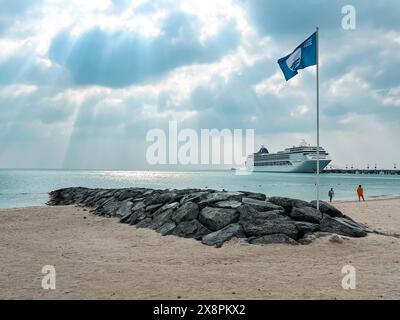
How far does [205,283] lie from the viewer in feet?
25.2

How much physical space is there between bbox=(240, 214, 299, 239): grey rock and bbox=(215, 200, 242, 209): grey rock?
3.61 feet

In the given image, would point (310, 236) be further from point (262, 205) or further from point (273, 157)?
point (273, 157)

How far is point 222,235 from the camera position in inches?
473

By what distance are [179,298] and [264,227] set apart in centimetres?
599

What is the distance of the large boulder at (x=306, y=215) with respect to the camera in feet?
A: 42.3

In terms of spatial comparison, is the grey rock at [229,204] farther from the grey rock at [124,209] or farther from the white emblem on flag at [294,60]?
the grey rock at [124,209]

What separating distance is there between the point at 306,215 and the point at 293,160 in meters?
129

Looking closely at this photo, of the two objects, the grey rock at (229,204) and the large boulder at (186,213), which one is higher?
the grey rock at (229,204)

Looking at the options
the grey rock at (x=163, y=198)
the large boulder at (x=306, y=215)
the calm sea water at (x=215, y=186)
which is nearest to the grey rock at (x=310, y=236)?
the large boulder at (x=306, y=215)

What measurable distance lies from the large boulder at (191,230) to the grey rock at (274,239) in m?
1.95

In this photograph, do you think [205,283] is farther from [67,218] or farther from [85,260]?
[67,218]

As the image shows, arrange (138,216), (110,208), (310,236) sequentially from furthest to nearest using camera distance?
(110,208) → (138,216) → (310,236)

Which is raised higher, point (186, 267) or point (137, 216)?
point (137, 216)

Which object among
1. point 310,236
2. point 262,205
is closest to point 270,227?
point 310,236
